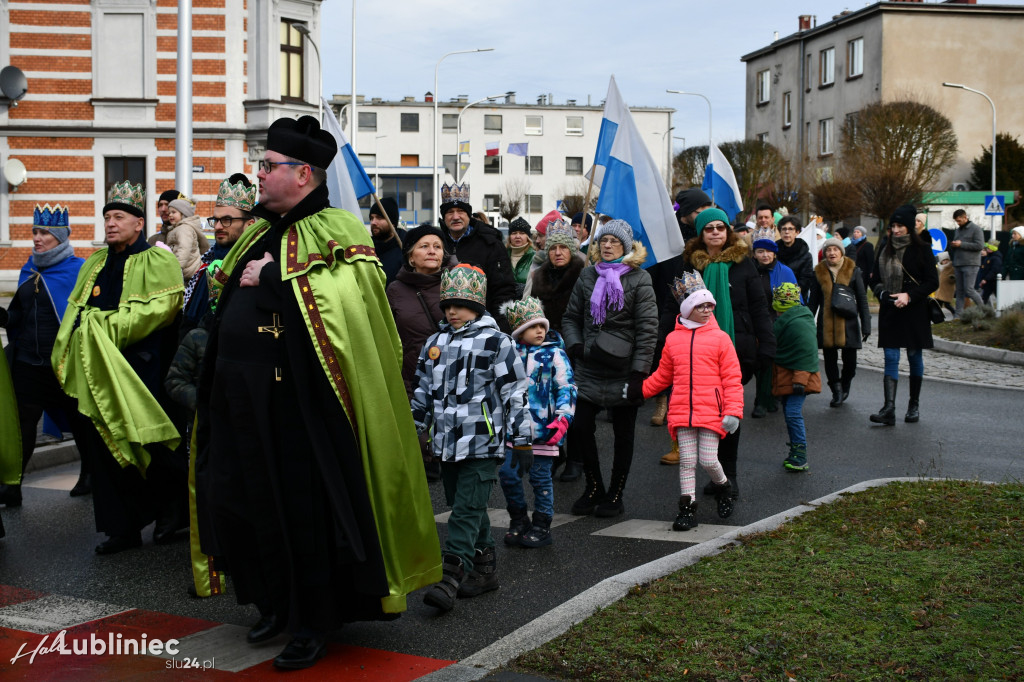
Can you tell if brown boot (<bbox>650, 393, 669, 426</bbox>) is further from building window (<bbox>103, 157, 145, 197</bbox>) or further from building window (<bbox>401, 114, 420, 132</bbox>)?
building window (<bbox>401, 114, 420, 132</bbox>)

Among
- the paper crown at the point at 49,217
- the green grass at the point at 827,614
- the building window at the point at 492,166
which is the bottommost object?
the green grass at the point at 827,614

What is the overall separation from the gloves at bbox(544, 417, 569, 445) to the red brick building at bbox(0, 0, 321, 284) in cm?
2678

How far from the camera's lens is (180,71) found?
1450 cm

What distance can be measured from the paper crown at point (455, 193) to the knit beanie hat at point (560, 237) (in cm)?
75

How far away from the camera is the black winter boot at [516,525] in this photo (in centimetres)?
654

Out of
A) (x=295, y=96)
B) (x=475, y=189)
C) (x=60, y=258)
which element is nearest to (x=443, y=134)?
(x=475, y=189)

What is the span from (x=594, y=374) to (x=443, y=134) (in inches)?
3407

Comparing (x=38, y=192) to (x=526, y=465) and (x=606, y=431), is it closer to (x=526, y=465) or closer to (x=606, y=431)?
(x=606, y=431)

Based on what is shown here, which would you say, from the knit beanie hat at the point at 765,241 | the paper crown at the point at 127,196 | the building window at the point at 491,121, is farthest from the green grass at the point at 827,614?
the building window at the point at 491,121

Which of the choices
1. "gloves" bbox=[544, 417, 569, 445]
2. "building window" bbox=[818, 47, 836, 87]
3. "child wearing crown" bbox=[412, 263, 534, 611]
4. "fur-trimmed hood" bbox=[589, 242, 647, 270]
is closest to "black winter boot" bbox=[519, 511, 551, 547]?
"gloves" bbox=[544, 417, 569, 445]

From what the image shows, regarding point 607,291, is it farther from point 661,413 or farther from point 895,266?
point 895,266

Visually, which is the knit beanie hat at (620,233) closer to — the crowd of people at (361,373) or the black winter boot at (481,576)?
the crowd of people at (361,373)

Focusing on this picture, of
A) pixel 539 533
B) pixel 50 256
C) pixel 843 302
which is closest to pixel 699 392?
pixel 539 533

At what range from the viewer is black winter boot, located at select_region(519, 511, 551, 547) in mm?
6512
